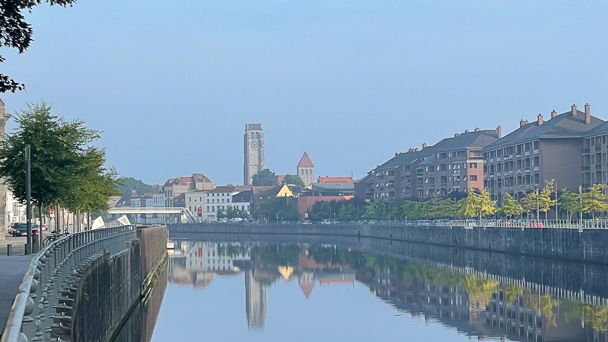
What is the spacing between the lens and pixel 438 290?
5341cm

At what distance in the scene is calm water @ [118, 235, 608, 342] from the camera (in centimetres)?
3681

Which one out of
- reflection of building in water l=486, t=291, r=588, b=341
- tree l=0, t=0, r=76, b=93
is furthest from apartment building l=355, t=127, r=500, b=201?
tree l=0, t=0, r=76, b=93

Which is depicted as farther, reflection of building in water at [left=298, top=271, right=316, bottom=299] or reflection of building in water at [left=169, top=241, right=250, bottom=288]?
reflection of building in water at [left=169, top=241, right=250, bottom=288]

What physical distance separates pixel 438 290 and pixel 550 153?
56405mm

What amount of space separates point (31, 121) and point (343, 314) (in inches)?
659

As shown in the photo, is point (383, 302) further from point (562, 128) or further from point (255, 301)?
point (562, 128)

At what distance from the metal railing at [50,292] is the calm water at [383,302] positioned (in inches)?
371

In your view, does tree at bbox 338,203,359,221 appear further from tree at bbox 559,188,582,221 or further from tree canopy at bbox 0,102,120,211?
tree canopy at bbox 0,102,120,211

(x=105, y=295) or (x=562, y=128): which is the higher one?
(x=562, y=128)

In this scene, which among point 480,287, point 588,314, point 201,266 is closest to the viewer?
point 588,314

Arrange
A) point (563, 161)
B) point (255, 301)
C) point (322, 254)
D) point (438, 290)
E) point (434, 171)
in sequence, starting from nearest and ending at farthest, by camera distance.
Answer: point (255, 301) → point (438, 290) → point (322, 254) → point (563, 161) → point (434, 171)

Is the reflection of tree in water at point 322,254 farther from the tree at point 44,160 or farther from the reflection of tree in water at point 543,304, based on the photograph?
the tree at point 44,160

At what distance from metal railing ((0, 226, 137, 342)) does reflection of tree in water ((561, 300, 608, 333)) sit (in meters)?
18.8

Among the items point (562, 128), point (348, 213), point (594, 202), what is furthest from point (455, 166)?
point (594, 202)
